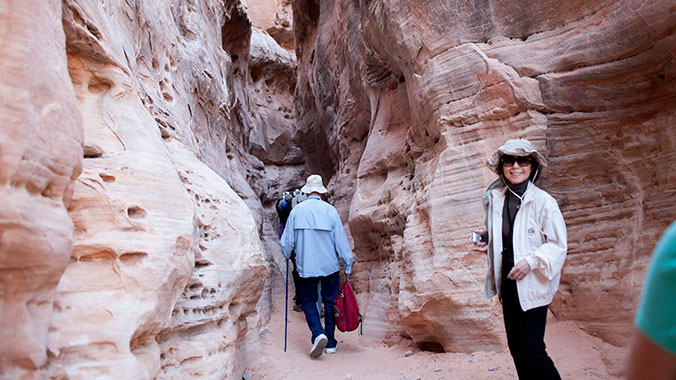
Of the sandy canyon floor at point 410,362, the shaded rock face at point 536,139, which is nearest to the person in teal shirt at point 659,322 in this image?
the sandy canyon floor at point 410,362

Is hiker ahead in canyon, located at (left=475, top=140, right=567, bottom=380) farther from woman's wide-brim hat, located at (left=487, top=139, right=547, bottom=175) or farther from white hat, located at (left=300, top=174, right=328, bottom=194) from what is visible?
white hat, located at (left=300, top=174, right=328, bottom=194)

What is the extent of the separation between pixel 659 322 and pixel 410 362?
174 inches

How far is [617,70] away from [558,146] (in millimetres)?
837

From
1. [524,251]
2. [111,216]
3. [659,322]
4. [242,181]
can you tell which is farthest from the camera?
[242,181]

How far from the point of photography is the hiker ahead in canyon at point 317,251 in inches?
212

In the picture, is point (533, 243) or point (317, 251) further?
point (317, 251)

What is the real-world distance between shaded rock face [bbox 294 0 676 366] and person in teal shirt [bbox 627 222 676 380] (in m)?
3.92

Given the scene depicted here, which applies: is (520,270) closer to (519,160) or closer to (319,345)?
A: (519,160)

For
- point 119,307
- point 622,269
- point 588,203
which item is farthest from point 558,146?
point 119,307

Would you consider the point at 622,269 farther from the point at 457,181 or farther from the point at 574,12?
the point at 574,12

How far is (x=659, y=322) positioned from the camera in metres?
0.77

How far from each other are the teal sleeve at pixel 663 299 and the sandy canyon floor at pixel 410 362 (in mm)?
3380

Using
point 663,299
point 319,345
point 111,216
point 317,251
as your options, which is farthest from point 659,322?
point 317,251

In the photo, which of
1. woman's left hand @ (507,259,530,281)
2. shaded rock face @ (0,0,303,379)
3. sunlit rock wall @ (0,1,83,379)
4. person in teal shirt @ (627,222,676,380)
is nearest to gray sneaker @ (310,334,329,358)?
shaded rock face @ (0,0,303,379)
